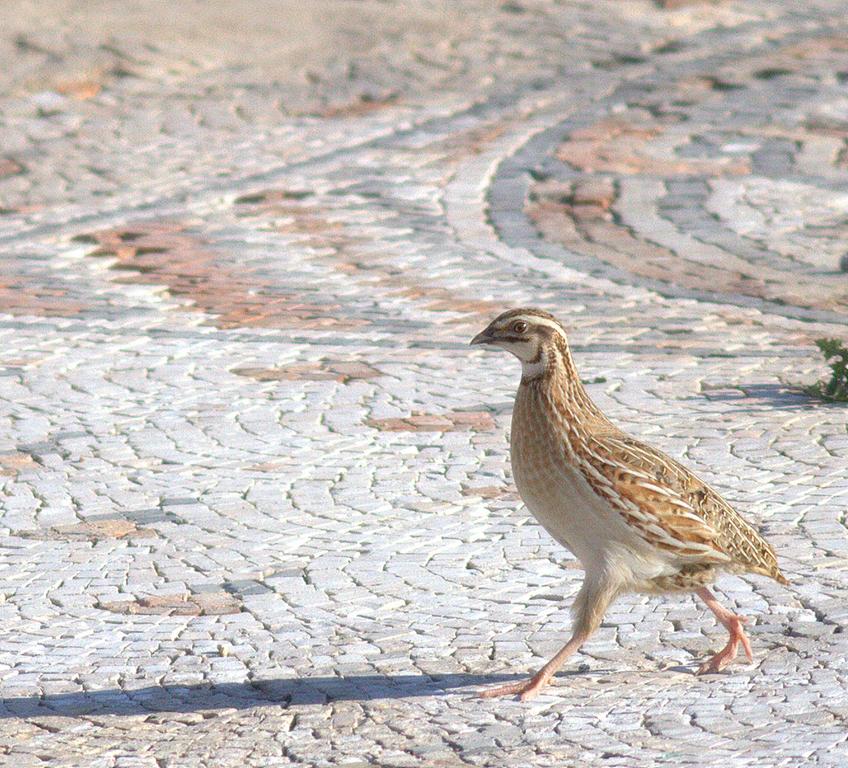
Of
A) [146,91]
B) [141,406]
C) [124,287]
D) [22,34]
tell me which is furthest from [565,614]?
[22,34]

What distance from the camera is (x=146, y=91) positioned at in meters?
16.1

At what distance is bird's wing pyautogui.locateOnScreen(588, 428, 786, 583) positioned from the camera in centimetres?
500

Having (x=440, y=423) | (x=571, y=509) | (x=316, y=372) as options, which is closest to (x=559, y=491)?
(x=571, y=509)

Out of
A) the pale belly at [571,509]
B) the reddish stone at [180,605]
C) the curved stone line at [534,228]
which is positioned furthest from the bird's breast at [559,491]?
the curved stone line at [534,228]

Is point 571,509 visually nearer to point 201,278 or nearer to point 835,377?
point 835,377

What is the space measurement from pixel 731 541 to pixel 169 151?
1000 cm

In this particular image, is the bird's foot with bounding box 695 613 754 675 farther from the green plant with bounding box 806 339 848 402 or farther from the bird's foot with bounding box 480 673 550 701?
the green plant with bounding box 806 339 848 402

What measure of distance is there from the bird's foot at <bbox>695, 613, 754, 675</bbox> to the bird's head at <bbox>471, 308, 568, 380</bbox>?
0.98m

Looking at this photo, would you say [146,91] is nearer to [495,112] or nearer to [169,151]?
[169,151]

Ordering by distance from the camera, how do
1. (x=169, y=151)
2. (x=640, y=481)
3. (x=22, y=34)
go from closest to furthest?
1. (x=640, y=481)
2. (x=169, y=151)
3. (x=22, y=34)

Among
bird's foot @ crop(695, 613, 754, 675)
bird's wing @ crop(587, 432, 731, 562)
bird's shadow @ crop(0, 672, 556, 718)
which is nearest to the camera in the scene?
bird's wing @ crop(587, 432, 731, 562)

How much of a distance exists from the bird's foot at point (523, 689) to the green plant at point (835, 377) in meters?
3.51

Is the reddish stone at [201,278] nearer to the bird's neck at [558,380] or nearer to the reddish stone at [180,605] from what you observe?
the reddish stone at [180,605]

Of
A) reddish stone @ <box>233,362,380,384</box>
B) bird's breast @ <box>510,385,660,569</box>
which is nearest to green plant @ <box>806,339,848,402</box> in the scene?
reddish stone @ <box>233,362,380,384</box>
